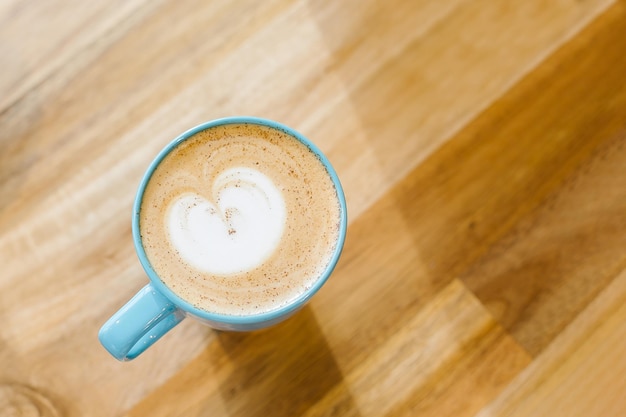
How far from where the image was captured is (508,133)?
65 centimetres

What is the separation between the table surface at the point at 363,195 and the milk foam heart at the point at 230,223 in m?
0.13

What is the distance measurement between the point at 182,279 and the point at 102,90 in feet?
0.86

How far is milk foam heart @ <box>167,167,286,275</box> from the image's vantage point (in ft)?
1.63

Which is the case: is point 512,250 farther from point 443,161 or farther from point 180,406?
point 180,406

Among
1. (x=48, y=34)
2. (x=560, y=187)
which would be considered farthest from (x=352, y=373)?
(x=48, y=34)

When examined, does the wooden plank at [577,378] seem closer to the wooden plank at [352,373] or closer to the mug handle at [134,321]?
the wooden plank at [352,373]

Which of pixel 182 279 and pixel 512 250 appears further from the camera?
pixel 512 250

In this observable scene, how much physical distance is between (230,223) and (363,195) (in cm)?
18

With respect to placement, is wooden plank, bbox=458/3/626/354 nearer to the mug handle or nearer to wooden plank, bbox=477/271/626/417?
wooden plank, bbox=477/271/626/417

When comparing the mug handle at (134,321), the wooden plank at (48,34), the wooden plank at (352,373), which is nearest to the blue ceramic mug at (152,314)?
the mug handle at (134,321)

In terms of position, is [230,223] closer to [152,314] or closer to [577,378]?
[152,314]

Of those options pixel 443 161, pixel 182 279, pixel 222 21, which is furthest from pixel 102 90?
pixel 443 161

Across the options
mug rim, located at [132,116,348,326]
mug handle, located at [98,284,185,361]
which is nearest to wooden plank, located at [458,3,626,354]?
mug rim, located at [132,116,348,326]

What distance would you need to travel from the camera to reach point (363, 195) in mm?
627
